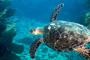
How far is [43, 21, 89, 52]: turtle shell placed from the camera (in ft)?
8.88

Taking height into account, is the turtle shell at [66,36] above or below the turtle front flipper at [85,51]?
above

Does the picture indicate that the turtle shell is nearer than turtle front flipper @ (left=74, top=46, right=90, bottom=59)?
No

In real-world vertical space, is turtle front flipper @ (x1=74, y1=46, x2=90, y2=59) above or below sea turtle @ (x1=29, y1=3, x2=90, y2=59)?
below

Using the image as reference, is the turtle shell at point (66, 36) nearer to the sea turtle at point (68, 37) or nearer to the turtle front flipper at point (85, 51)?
the sea turtle at point (68, 37)

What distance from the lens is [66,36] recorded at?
2.82 m

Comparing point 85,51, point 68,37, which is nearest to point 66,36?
point 68,37

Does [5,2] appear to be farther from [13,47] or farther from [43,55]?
[43,55]

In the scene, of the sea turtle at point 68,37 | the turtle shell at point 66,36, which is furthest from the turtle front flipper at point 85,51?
the turtle shell at point 66,36

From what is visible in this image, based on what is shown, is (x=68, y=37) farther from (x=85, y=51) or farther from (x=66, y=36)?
(x=85, y=51)


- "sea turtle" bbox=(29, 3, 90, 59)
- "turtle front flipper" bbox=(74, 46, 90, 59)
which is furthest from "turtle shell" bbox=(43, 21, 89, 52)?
"turtle front flipper" bbox=(74, 46, 90, 59)

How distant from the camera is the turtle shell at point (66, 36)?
2.71m

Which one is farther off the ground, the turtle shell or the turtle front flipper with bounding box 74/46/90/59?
the turtle shell

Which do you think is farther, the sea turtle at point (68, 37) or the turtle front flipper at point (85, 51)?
the sea turtle at point (68, 37)

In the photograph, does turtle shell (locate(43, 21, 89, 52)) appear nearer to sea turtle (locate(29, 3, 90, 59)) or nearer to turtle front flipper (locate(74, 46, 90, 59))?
sea turtle (locate(29, 3, 90, 59))
